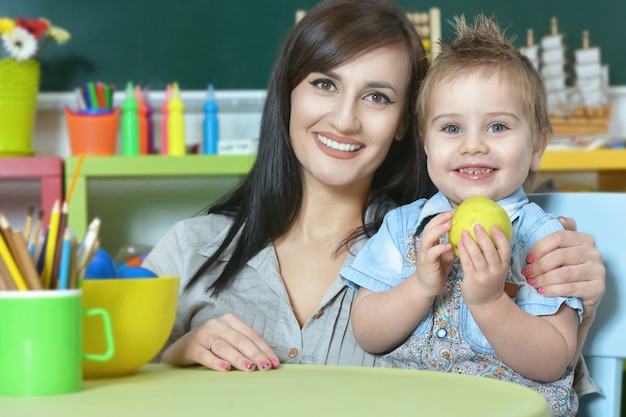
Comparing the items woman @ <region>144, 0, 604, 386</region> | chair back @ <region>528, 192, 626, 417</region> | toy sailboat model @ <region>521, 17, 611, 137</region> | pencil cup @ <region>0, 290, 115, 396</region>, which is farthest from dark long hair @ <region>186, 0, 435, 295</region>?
toy sailboat model @ <region>521, 17, 611, 137</region>

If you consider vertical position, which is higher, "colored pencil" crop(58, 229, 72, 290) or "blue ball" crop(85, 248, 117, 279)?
"colored pencil" crop(58, 229, 72, 290)

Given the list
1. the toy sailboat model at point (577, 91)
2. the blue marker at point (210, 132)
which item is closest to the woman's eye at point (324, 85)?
the blue marker at point (210, 132)


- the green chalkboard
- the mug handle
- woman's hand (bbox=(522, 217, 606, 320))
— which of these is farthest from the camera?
the green chalkboard

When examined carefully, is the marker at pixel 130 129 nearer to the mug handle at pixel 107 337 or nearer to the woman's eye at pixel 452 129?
the woman's eye at pixel 452 129

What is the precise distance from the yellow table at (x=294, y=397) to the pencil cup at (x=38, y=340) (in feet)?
0.05

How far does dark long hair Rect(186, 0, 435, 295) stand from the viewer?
5.20 feet

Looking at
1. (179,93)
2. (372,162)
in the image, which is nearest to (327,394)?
(372,162)

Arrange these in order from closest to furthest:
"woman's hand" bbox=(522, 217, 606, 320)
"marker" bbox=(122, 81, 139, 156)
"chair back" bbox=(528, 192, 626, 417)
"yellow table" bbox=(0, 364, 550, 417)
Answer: "yellow table" bbox=(0, 364, 550, 417) → "woman's hand" bbox=(522, 217, 606, 320) → "chair back" bbox=(528, 192, 626, 417) → "marker" bbox=(122, 81, 139, 156)

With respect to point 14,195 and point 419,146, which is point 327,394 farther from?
point 14,195

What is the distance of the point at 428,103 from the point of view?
4.66 ft

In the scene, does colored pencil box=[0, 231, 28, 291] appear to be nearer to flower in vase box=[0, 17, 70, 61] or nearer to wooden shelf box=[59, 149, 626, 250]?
flower in vase box=[0, 17, 70, 61]

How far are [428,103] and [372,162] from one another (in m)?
0.22

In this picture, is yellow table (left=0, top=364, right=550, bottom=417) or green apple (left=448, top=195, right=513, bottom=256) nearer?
yellow table (left=0, top=364, right=550, bottom=417)

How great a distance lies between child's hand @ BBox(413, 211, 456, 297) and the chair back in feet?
0.97
